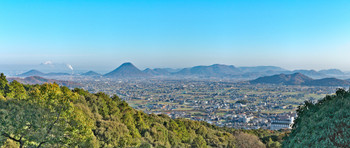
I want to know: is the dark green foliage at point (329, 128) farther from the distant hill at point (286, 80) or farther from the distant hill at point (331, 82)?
the distant hill at point (286, 80)

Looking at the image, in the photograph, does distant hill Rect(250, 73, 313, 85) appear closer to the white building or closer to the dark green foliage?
the white building

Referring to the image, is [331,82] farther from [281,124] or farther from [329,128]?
[329,128]

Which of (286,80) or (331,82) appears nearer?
(331,82)

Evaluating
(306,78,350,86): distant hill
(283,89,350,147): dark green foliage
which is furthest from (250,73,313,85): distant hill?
(283,89,350,147): dark green foliage

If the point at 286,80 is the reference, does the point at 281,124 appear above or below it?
below

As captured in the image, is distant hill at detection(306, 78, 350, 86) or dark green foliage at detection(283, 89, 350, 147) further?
distant hill at detection(306, 78, 350, 86)

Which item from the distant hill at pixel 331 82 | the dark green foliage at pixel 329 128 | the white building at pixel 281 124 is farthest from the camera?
the distant hill at pixel 331 82

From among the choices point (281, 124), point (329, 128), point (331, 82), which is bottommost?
point (281, 124)

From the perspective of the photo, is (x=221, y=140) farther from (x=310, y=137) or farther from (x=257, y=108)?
(x=257, y=108)

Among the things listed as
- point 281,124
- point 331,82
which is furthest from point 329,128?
point 331,82

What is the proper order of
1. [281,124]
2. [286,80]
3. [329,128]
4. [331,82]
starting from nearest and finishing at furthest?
[329,128], [281,124], [331,82], [286,80]

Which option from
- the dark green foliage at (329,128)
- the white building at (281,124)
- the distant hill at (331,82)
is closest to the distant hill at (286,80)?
the distant hill at (331,82)
